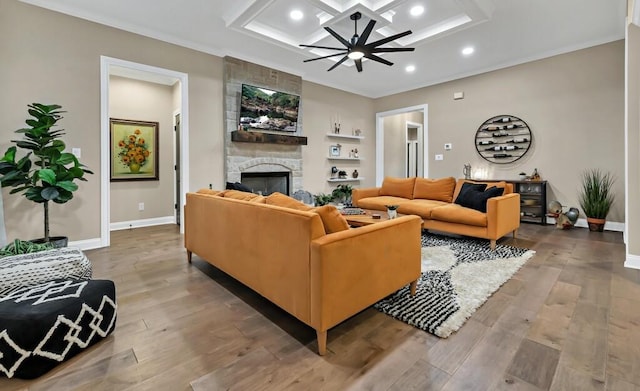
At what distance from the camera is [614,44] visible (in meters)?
4.34

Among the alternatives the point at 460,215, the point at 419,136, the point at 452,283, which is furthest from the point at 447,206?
the point at 419,136

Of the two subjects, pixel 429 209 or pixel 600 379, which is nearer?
pixel 600 379

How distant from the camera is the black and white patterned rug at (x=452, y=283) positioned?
1.94m

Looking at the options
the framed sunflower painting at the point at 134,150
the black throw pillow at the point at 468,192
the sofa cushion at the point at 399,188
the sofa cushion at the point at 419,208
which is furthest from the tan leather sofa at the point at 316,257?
the framed sunflower painting at the point at 134,150

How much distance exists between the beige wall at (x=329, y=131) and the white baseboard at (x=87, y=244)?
3.52m

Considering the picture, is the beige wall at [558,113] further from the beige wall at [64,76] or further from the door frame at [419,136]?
the beige wall at [64,76]

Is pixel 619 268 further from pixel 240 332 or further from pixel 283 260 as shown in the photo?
pixel 240 332

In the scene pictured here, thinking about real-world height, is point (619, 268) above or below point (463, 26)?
below

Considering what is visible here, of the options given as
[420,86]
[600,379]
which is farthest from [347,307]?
[420,86]

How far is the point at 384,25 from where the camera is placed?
3822mm

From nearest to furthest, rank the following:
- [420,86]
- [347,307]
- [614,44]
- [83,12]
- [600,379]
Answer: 1. [600,379]
2. [347,307]
3. [83,12]
4. [614,44]
5. [420,86]

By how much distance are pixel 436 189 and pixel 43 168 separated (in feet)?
16.3

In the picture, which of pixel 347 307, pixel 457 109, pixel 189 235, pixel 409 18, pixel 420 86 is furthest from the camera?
pixel 420 86

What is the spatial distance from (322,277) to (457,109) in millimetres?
5695
